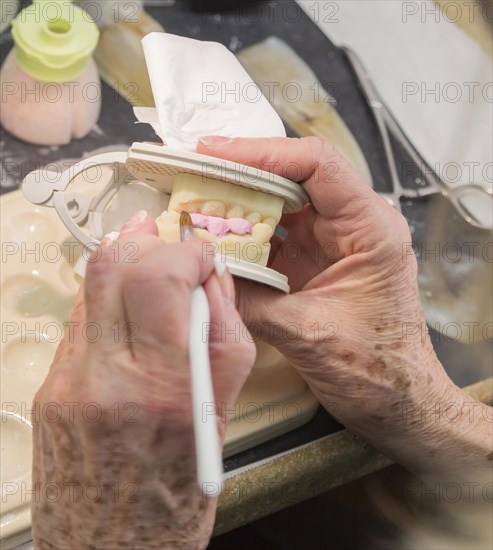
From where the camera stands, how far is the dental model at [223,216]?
83 cm

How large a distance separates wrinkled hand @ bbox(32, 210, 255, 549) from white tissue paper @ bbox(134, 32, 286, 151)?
160mm

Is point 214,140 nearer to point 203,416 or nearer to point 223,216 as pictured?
point 223,216

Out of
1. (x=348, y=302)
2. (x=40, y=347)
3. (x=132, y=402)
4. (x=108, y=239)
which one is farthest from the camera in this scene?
(x=40, y=347)

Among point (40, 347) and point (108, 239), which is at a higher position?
point (108, 239)

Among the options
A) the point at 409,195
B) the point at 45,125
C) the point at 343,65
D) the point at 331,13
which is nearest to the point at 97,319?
the point at 45,125

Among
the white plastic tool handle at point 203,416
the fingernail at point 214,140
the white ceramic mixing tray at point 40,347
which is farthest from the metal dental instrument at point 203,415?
the white ceramic mixing tray at point 40,347

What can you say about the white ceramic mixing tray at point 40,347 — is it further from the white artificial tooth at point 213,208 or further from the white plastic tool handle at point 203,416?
the white plastic tool handle at point 203,416

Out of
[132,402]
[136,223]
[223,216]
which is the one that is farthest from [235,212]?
[132,402]

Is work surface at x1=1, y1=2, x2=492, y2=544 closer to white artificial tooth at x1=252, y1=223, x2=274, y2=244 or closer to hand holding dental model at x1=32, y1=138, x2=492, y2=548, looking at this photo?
hand holding dental model at x1=32, y1=138, x2=492, y2=548

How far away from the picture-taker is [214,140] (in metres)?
0.88

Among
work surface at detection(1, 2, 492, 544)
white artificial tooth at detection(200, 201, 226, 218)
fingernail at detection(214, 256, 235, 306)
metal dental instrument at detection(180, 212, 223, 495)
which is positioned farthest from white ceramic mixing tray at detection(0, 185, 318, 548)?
metal dental instrument at detection(180, 212, 223, 495)

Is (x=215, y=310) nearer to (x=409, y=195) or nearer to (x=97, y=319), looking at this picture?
(x=97, y=319)

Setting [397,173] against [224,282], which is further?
[397,173]

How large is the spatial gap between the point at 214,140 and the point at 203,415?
0.39 m
